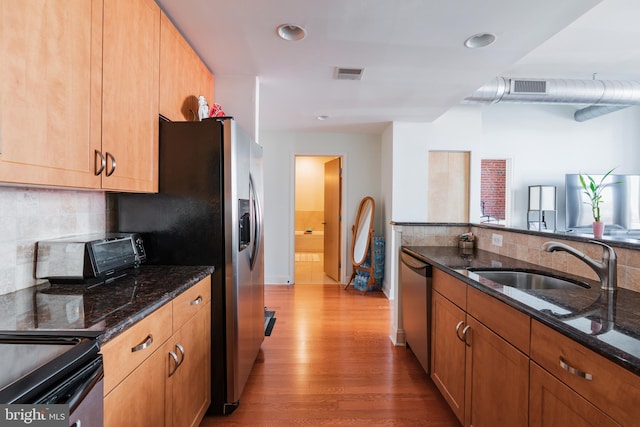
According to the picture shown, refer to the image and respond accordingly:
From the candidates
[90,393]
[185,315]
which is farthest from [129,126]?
[90,393]

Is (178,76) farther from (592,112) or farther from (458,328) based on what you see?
(592,112)

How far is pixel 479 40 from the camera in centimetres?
203

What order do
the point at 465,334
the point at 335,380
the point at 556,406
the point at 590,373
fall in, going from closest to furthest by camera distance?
the point at 590,373 → the point at 556,406 → the point at 465,334 → the point at 335,380

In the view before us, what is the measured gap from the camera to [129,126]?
1.47 m

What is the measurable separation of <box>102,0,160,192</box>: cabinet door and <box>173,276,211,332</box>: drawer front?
22.3 inches

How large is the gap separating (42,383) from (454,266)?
5.99ft

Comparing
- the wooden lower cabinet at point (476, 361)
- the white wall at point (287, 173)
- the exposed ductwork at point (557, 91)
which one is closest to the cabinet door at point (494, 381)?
the wooden lower cabinet at point (476, 361)

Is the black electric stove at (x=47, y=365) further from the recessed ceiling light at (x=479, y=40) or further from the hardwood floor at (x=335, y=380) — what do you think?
the recessed ceiling light at (x=479, y=40)

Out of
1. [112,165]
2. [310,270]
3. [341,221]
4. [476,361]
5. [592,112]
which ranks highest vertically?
[592,112]

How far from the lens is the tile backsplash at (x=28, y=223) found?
1.25 meters

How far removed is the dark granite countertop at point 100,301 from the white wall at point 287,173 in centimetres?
319

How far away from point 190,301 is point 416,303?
5.19 feet

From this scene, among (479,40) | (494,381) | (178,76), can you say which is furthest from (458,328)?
(178,76)

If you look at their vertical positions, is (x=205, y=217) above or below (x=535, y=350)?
above
